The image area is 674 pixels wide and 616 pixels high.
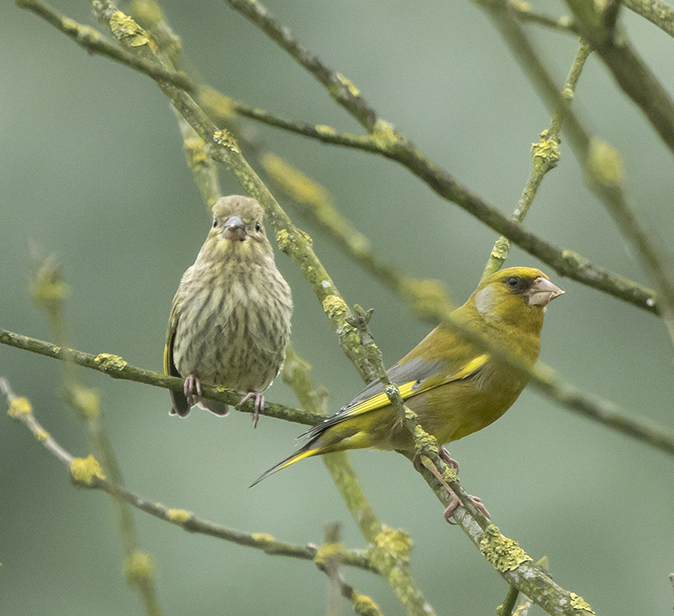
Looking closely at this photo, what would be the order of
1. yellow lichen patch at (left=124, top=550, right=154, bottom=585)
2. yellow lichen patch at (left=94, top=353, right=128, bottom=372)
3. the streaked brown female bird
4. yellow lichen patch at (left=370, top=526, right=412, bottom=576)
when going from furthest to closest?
1. the streaked brown female bird
2. yellow lichen patch at (left=94, top=353, right=128, bottom=372)
3. yellow lichen patch at (left=370, top=526, right=412, bottom=576)
4. yellow lichen patch at (left=124, top=550, right=154, bottom=585)

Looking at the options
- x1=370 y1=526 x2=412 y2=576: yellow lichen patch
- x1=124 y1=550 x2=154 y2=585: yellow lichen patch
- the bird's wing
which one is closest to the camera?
x1=124 y1=550 x2=154 y2=585: yellow lichen patch

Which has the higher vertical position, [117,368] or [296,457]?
[117,368]

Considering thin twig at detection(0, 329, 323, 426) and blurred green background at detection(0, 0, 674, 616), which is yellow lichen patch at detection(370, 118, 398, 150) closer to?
thin twig at detection(0, 329, 323, 426)

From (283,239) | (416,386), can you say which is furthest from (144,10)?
(416,386)

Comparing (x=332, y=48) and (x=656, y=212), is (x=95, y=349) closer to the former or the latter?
(x=332, y=48)

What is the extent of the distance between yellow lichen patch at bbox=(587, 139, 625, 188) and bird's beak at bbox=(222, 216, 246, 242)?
3.24 m

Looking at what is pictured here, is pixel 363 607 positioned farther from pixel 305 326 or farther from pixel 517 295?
pixel 305 326

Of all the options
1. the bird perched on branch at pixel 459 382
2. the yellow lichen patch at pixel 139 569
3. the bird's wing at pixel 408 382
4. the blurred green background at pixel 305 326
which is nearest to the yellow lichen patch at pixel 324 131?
the yellow lichen patch at pixel 139 569

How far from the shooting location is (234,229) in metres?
4.05

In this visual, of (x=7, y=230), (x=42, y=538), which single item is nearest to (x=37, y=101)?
(x=7, y=230)

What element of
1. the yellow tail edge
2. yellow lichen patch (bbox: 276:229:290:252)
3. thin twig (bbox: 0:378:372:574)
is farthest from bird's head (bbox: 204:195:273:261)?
thin twig (bbox: 0:378:372:574)

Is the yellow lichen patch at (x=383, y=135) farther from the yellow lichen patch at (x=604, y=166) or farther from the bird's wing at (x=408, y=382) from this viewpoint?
the bird's wing at (x=408, y=382)

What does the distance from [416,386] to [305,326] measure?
26.4 ft

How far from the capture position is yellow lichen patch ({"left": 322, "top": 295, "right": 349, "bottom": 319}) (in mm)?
3129
